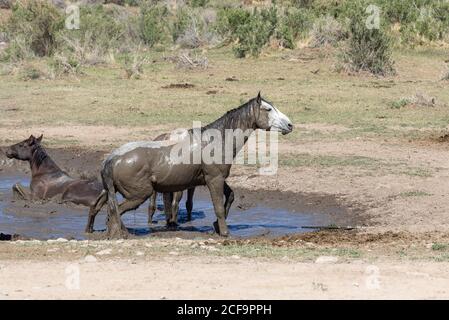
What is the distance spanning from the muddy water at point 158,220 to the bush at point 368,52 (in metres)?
13.6

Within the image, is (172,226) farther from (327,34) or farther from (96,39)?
(96,39)

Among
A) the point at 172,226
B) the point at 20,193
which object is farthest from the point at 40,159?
the point at 172,226

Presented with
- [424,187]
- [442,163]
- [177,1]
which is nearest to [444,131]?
[442,163]

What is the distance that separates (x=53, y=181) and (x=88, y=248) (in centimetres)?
548

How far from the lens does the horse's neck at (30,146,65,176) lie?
15.8 metres

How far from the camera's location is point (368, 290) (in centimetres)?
813

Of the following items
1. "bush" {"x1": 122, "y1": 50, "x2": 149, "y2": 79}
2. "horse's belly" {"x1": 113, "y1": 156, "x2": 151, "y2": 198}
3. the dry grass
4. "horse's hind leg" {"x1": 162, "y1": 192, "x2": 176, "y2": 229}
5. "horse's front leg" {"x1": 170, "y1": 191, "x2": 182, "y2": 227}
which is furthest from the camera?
"bush" {"x1": 122, "y1": 50, "x2": 149, "y2": 79}

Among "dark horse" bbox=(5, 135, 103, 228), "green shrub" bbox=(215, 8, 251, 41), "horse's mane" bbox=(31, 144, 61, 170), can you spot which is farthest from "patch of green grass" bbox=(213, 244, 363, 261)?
"green shrub" bbox=(215, 8, 251, 41)

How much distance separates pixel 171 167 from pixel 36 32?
2152 centimetres

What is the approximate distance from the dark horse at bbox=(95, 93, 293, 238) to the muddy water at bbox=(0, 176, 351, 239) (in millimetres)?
744

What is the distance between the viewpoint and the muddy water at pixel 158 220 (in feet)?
43.4

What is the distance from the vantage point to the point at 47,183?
51.2 feet

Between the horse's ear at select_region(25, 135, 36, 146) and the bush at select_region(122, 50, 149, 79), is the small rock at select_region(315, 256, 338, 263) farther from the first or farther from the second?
the bush at select_region(122, 50, 149, 79)

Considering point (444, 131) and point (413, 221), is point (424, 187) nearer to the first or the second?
point (413, 221)
